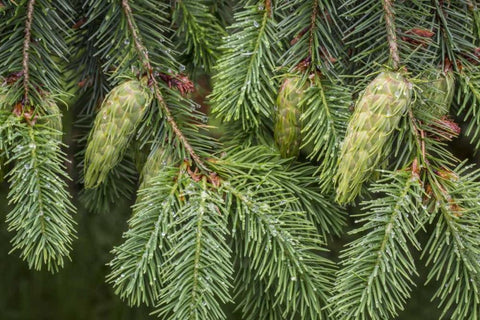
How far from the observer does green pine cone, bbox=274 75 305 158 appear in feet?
2.91

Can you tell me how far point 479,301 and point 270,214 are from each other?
1.01 feet

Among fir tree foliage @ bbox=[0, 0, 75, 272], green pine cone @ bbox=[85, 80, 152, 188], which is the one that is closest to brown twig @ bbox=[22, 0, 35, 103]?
fir tree foliage @ bbox=[0, 0, 75, 272]

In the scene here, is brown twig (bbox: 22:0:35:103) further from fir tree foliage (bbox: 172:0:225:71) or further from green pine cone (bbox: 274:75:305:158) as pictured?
green pine cone (bbox: 274:75:305:158)

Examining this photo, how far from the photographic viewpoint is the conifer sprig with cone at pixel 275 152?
30.2 inches

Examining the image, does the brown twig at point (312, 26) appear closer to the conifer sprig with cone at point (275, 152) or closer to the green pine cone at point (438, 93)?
the conifer sprig with cone at point (275, 152)

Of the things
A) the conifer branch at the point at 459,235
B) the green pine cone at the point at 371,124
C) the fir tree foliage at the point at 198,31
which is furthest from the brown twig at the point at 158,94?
the conifer branch at the point at 459,235

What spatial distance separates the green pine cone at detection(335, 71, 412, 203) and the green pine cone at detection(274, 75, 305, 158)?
13cm

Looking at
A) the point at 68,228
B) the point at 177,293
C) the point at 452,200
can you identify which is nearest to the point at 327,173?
the point at 452,200

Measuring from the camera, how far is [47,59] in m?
0.98

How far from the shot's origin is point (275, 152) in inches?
37.6

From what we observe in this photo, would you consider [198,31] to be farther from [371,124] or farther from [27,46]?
[371,124]

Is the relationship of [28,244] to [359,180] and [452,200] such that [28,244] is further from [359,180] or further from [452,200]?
[452,200]

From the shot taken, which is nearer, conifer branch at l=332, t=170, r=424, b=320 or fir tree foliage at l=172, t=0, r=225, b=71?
conifer branch at l=332, t=170, r=424, b=320

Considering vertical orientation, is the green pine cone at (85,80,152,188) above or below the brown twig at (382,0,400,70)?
below
